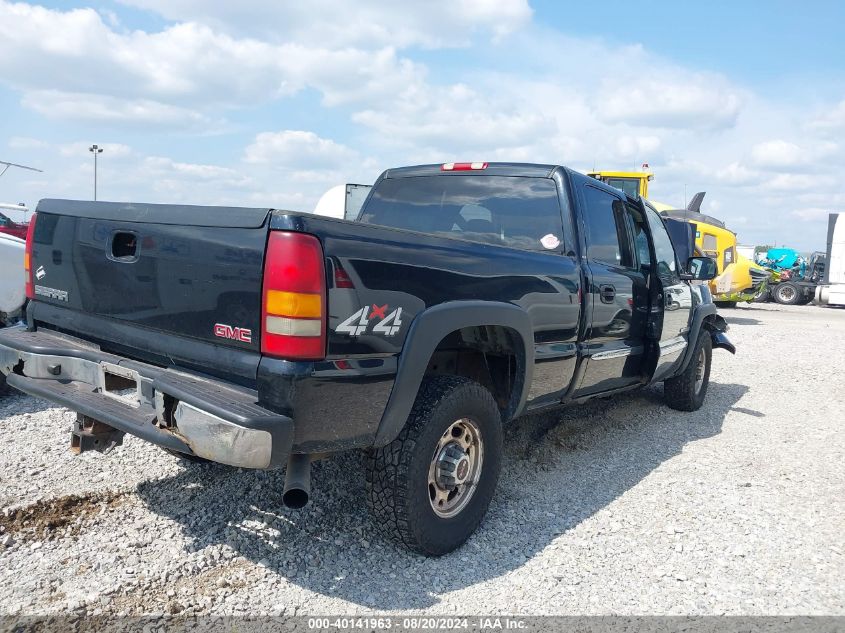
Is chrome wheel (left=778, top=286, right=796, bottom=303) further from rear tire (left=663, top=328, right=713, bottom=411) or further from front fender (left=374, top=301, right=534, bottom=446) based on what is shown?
front fender (left=374, top=301, right=534, bottom=446)

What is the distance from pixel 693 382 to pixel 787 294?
20711 millimetres

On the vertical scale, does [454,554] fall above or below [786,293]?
below

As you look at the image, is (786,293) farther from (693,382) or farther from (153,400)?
(153,400)

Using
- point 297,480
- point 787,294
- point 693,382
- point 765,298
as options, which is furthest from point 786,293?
point 297,480

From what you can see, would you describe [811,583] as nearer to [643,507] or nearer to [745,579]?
[745,579]

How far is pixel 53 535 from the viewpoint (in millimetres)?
3121

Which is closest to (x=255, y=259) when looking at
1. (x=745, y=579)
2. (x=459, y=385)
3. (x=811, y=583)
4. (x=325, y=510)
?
(x=459, y=385)

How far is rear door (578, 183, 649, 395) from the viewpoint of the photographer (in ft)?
13.7

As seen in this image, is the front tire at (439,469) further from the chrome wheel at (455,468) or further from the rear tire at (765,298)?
the rear tire at (765,298)

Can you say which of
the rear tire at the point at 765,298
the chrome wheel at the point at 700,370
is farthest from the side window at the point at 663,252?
the rear tire at the point at 765,298

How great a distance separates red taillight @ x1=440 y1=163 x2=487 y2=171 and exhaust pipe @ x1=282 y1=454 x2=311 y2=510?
7.81 feet

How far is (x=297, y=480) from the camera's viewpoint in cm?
264

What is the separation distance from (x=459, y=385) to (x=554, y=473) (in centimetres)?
162

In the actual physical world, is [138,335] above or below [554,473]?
above
